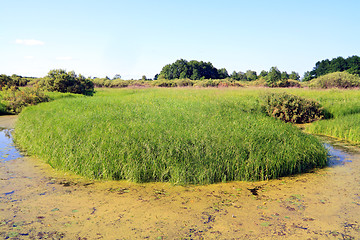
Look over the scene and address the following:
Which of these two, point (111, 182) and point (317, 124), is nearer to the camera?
point (111, 182)

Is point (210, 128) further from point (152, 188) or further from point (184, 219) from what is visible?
point (184, 219)

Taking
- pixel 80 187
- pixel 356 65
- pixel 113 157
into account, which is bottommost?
pixel 80 187

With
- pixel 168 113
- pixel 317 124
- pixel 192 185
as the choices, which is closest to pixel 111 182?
pixel 192 185

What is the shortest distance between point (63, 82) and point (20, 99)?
7337mm

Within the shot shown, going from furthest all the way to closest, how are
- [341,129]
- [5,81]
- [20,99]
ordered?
1. [5,81]
2. [20,99]
3. [341,129]

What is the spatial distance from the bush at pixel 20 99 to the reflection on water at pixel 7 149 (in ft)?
25.7

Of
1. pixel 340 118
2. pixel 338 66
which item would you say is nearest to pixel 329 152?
pixel 340 118

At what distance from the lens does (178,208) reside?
4633 mm

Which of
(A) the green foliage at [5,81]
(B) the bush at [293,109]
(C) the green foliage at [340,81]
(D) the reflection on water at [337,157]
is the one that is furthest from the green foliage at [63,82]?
Answer: (C) the green foliage at [340,81]

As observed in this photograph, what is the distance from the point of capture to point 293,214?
4422 millimetres

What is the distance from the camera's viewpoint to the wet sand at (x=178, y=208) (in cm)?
388

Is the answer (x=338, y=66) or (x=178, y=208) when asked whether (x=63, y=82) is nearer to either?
(x=178, y=208)

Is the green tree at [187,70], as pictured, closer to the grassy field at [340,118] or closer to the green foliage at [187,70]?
the green foliage at [187,70]

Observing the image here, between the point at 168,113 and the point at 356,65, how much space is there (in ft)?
172
